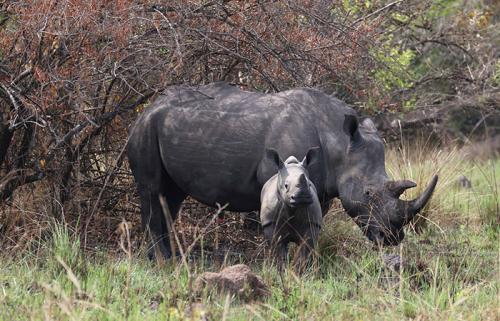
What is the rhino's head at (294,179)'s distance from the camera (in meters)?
6.84

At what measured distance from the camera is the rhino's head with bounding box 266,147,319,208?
269 inches

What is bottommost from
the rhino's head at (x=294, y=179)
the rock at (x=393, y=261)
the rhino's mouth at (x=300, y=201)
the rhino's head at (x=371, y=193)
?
the rock at (x=393, y=261)

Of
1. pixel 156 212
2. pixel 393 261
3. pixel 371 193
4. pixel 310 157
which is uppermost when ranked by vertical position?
pixel 310 157

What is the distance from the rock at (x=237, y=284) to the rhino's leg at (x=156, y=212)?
1.99 meters

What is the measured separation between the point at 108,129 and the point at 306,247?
2.41m

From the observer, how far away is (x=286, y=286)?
→ 6250 millimetres

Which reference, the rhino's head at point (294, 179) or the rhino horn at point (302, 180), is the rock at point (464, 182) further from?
the rhino horn at point (302, 180)

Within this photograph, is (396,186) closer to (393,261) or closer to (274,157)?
(393,261)

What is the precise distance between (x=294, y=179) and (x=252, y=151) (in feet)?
3.33

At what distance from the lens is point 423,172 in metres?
10.5

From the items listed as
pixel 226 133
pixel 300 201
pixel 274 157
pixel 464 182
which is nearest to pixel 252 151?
pixel 226 133

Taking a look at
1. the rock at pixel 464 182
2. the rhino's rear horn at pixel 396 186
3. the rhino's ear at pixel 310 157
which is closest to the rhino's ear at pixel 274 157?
the rhino's ear at pixel 310 157

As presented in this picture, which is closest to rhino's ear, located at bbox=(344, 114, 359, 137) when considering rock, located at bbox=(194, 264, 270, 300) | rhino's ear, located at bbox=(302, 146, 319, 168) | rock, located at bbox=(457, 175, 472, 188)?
rhino's ear, located at bbox=(302, 146, 319, 168)

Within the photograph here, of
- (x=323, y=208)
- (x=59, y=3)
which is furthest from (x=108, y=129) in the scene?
(x=323, y=208)
